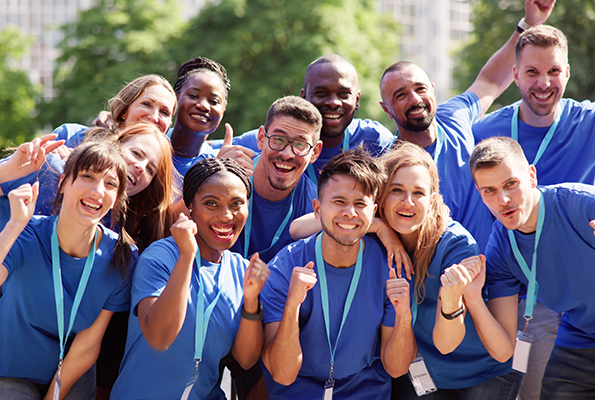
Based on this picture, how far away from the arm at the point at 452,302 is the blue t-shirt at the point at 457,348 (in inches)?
6.0

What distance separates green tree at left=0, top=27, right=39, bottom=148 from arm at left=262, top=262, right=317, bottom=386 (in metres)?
24.0

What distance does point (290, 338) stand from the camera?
12.7 feet

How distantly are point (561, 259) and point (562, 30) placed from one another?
17.7 m

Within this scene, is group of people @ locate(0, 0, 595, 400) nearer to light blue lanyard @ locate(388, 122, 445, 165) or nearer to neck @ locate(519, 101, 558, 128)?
light blue lanyard @ locate(388, 122, 445, 165)

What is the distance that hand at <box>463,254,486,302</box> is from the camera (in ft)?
13.5

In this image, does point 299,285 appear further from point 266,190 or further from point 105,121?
point 105,121

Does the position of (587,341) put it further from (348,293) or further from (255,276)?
(255,276)

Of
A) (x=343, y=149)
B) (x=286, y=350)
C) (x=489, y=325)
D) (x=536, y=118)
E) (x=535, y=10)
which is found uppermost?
(x=535, y=10)

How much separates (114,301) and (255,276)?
43.9 inches

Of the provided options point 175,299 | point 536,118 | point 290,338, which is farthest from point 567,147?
point 175,299

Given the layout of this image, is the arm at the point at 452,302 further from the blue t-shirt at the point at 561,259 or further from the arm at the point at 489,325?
the blue t-shirt at the point at 561,259

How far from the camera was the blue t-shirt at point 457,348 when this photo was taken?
4.31 m

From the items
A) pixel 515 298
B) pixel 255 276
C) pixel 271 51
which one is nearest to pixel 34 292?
pixel 255 276

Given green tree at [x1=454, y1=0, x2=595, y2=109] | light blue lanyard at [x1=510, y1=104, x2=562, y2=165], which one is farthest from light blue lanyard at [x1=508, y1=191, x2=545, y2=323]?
green tree at [x1=454, y1=0, x2=595, y2=109]
